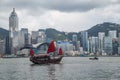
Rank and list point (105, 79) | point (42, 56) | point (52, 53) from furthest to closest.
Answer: point (52, 53) < point (42, 56) < point (105, 79)

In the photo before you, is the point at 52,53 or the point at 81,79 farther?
the point at 52,53

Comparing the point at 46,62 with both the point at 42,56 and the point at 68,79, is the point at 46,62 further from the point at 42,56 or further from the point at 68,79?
the point at 68,79

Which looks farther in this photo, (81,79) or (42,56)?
(42,56)

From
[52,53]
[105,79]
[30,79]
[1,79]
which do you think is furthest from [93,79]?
[52,53]

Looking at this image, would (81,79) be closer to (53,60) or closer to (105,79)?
(105,79)

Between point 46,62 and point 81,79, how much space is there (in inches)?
3543

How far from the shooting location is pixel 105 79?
71.1 m

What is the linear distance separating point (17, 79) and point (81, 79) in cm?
1286

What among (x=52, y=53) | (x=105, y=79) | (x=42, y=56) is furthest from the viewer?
(x=52, y=53)

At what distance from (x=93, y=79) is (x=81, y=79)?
95.2 inches

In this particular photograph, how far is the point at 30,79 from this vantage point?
239 ft

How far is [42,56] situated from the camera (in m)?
159

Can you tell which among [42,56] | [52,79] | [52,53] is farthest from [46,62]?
[52,79]

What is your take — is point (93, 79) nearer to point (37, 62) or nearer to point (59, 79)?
point (59, 79)
